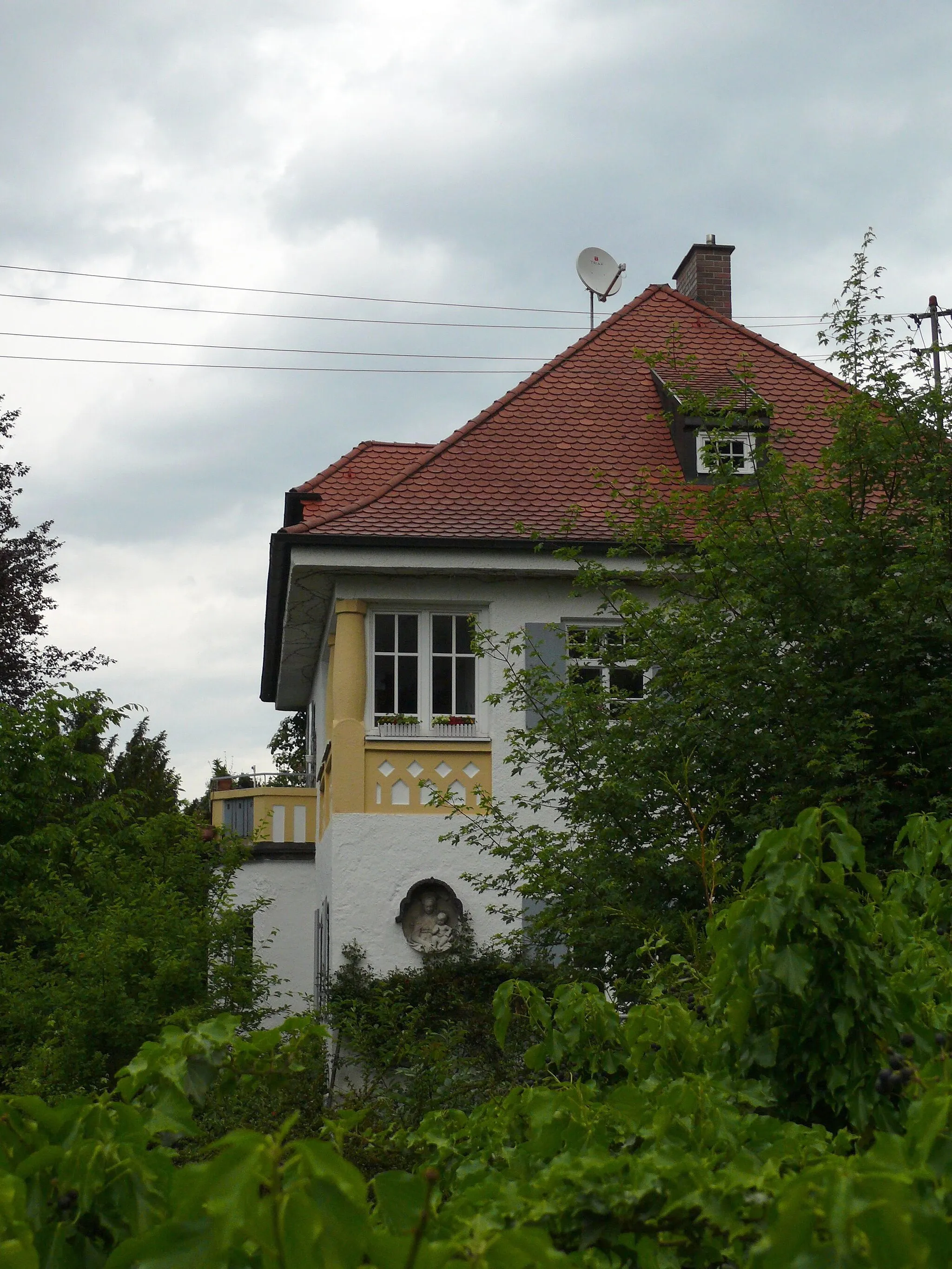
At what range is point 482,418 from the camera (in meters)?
17.8

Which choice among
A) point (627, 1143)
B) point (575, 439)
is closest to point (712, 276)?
point (575, 439)

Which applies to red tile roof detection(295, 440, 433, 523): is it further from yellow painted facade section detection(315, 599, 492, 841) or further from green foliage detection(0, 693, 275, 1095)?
green foliage detection(0, 693, 275, 1095)

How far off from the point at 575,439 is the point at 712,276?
198 inches

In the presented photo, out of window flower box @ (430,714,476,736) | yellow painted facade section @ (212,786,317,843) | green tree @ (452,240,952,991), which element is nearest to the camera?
green tree @ (452,240,952,991)

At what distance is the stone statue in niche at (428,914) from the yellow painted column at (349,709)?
1096mm

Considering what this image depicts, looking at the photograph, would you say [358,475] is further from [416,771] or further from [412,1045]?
[412,1045]

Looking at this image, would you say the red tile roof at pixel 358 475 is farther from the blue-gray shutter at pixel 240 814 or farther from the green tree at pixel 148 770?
the green tree at pixel 148 770

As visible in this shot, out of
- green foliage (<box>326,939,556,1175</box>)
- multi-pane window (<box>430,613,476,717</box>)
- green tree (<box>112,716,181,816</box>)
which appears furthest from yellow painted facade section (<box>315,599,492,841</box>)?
green tree (<box>112,716,181,816</box>)

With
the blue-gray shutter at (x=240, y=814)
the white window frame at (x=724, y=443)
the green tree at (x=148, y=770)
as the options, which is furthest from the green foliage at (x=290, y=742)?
the white window frame at (x=724, y=443)

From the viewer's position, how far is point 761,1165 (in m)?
2.45

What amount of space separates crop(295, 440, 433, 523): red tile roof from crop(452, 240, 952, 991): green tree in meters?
7.31

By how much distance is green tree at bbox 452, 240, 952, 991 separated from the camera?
8.38 metres

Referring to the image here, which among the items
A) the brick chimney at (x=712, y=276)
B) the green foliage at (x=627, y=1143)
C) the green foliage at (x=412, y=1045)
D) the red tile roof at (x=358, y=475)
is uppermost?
the brick chimney at (x=712, y=276)

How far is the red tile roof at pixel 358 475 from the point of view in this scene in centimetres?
1712
